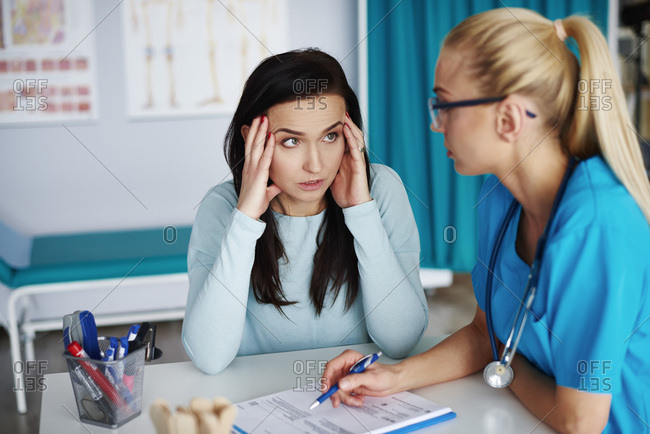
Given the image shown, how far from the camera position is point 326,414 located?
3.08ft

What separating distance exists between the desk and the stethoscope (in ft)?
0.11

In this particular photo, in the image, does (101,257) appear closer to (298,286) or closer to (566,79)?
(298,286)

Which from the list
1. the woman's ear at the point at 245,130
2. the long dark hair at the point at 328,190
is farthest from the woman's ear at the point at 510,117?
the woman's ear at the point at 245,130

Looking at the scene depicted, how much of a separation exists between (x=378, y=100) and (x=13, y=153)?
2002 mm

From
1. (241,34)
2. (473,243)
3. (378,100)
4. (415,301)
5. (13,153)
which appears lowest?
(473,243)

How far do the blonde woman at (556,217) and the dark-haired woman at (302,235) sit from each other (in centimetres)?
27

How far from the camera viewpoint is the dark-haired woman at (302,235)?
1237 millimetres

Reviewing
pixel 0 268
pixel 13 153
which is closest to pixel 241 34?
pixel 13 153

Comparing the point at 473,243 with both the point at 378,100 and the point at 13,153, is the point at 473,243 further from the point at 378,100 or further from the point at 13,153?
the point at 13,153

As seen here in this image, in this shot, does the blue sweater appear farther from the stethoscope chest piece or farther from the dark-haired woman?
the stethoscope chest piece

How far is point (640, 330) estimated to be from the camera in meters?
0.90

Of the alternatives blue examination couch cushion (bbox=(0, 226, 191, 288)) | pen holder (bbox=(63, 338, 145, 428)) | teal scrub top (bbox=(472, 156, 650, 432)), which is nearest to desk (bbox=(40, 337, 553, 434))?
pen holder (bbox=(63, 338, 145, 428))

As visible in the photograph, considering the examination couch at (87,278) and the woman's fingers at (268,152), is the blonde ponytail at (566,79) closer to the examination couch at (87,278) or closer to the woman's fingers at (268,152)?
the woman's fingers at (268,152)

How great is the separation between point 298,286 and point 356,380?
45 centimetres
